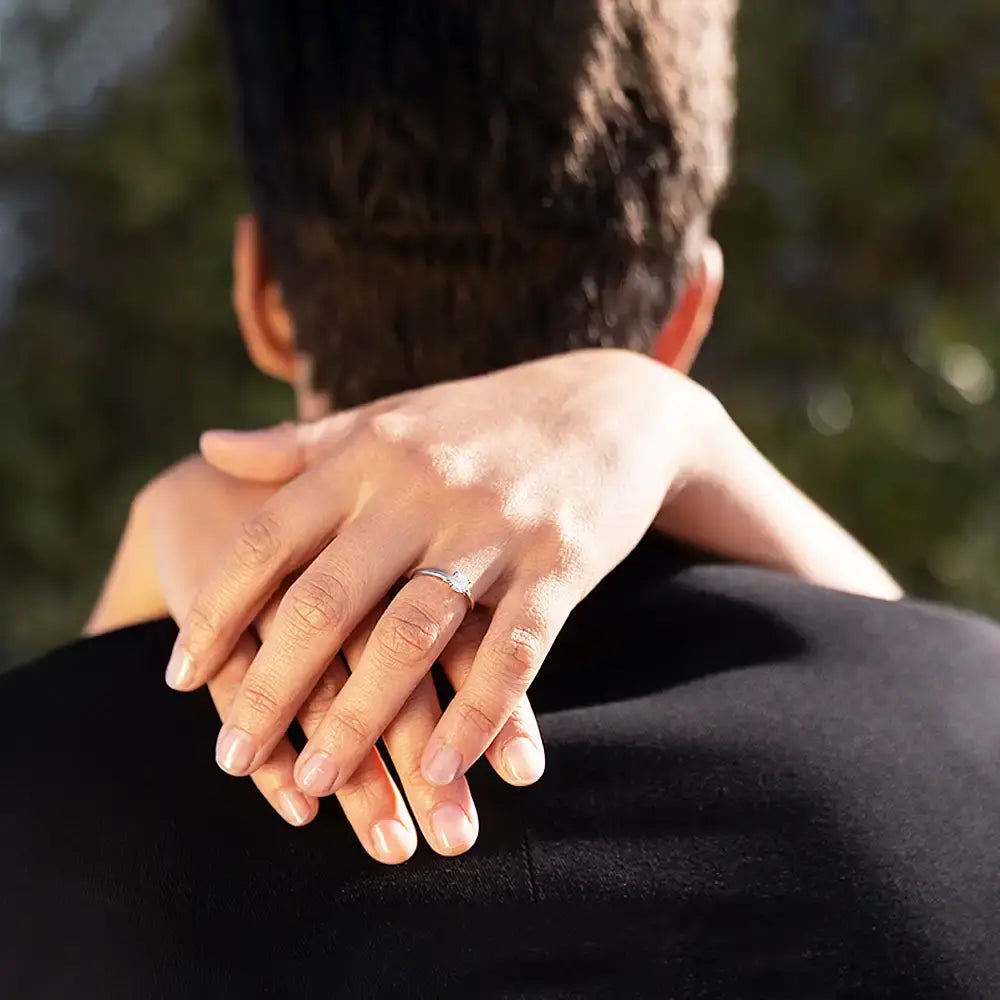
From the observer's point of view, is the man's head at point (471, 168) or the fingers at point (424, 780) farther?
the man's head at point (471, 168)

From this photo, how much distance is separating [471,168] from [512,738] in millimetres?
497

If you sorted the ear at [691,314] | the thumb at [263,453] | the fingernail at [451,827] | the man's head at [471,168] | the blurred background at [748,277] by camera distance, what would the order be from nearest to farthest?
the fingernail at [451,827], the thumb at [263,453], the man's head at [471,168], the ear at [691,314], the blurred background at [748,277]

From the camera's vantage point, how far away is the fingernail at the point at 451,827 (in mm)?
683

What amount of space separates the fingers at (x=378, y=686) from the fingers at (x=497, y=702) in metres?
0.02

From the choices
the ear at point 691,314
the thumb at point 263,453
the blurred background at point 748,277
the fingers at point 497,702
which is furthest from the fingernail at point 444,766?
the blurred background at point 748,277

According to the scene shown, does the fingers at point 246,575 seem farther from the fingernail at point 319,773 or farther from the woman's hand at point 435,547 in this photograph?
the fingernail at point 319,773

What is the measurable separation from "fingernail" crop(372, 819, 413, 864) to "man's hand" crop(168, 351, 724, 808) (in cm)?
4

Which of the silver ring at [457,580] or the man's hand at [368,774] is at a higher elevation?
the silver ring at [457,580]

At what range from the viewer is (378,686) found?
2.28ft

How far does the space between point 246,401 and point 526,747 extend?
252 centimetres

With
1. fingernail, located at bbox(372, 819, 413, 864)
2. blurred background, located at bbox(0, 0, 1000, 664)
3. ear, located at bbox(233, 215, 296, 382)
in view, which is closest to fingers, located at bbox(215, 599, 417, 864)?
fingernail, located at bbox(372, 819, 413, 864)

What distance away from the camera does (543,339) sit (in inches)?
40.1

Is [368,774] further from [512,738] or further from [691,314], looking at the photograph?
[691,314]

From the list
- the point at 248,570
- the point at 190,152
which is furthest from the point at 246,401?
the point at 248,570
